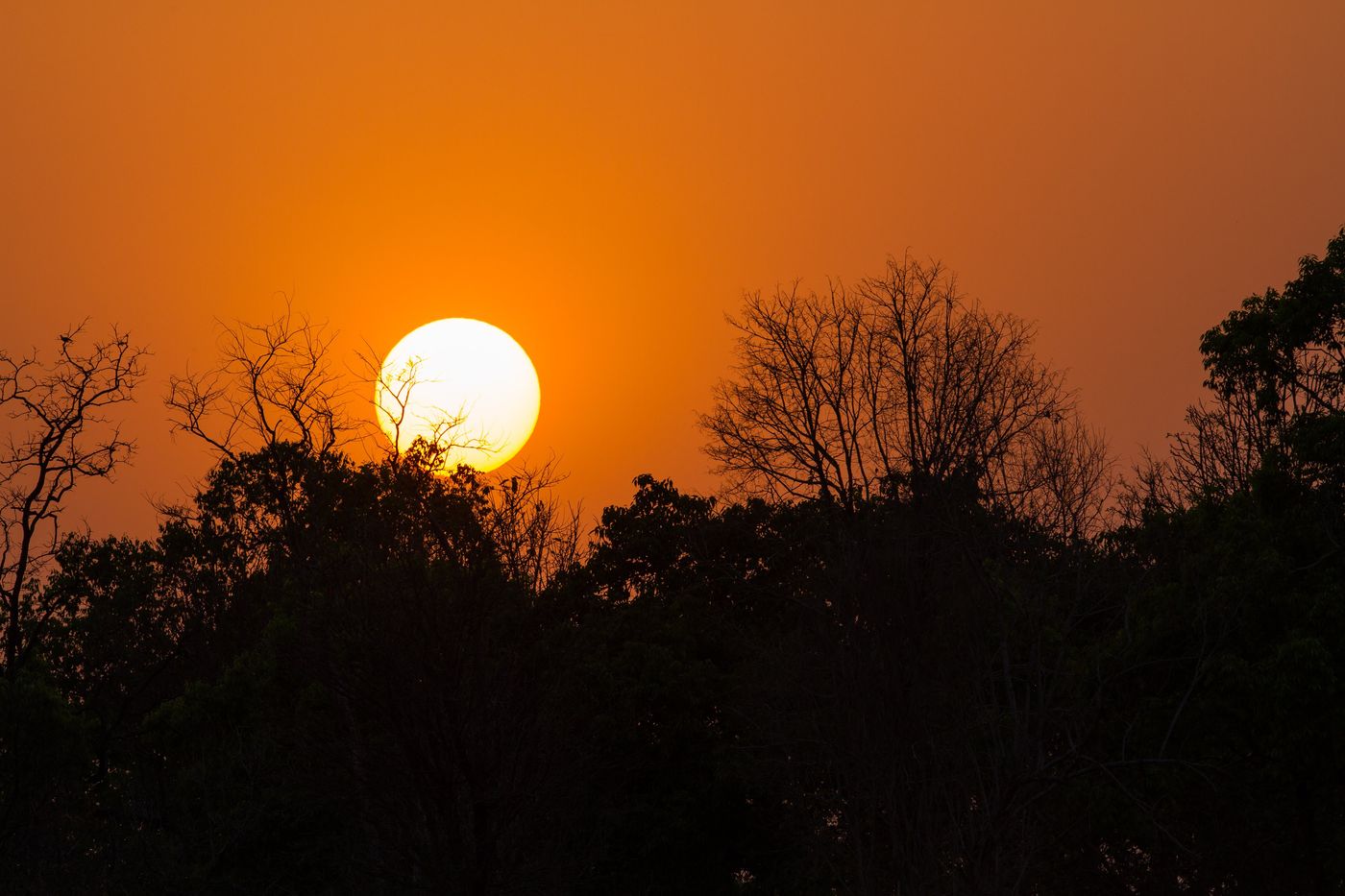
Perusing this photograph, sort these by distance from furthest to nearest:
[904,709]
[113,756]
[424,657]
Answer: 1. [113,756]
2. [904,709]
3. [424,657]

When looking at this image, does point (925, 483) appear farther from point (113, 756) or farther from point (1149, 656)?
point (113, 756)

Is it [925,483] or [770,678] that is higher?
[925,483]

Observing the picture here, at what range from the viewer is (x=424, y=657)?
20.8 m

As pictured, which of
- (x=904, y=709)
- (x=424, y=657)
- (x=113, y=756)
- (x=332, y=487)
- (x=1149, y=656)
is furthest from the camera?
(x=332, y=487)

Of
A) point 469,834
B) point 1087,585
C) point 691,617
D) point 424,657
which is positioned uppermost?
point 691,617

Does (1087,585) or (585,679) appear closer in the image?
(1087,585)

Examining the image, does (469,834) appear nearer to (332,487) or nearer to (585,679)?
(585,679)

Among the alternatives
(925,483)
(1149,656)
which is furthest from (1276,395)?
(925,483)

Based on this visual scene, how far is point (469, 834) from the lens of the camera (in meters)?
21.5

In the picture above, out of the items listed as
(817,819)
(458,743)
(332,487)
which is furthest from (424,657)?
(332,487)

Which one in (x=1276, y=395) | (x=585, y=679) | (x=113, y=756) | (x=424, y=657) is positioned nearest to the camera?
(x=424, y=657)

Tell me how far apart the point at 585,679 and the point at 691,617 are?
5.46m

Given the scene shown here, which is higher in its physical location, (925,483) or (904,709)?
(925,483)

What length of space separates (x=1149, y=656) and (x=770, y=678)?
797cm
